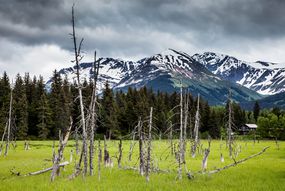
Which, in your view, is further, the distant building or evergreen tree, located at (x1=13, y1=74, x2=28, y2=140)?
the distant building

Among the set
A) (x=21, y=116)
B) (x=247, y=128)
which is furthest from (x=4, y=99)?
(x=247, y=128)

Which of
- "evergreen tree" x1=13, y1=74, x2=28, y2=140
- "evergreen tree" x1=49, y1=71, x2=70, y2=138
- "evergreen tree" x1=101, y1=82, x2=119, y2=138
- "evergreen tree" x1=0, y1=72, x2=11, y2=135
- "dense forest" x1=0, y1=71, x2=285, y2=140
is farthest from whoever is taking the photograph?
"evergreen tree" x1=101, y1=82, x2=119, y2=138

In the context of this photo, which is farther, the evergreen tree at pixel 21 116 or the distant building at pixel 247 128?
the distant building at pixel 247 128

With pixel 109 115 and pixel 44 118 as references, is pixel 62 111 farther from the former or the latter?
pixel 109 115

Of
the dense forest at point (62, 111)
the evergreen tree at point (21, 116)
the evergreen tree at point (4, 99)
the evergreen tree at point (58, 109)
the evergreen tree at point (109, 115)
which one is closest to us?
the evergreen tree at point (4, 99)

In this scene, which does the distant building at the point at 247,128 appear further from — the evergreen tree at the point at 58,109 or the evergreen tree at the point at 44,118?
the evergreen tree at the point at 44,118

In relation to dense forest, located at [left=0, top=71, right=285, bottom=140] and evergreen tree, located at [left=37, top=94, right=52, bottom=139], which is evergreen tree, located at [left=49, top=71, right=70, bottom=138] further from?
evergreen tree, located at [left=37, top=94, right=52, bottom=139]

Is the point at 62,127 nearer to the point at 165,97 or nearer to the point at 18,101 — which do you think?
the point at 18,101

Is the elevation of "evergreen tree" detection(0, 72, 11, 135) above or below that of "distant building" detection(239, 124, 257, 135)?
above

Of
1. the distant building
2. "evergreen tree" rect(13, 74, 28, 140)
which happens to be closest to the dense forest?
"evergreen tree" rect(13, 74, 28, 140)

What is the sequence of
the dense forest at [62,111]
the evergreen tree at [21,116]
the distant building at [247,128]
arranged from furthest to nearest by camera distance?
the distant building at [247,128] < the dense forest at [62,111] < the evergreen tree at [21,116]


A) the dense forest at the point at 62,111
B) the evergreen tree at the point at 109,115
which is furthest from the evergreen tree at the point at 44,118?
the evergreen tree at the point at 109,115

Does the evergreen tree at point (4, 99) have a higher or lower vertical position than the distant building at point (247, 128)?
higher

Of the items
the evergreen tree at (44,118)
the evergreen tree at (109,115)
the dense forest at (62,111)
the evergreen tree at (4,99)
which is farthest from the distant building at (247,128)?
the evergreen tree at (4,99)
